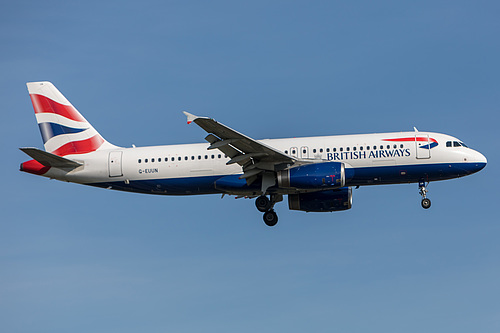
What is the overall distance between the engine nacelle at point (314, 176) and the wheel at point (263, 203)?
338 centimetres

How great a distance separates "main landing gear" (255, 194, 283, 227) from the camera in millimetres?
46469

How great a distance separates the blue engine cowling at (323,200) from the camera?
1836 inches

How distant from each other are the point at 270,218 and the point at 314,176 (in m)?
5.65

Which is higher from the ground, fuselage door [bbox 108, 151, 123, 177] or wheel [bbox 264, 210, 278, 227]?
fuselage door [bbox 108, 151, 123, 177]

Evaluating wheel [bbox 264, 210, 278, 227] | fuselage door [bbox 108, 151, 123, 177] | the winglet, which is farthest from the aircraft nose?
fuselage door [bbox 108, 151, 123, 177]

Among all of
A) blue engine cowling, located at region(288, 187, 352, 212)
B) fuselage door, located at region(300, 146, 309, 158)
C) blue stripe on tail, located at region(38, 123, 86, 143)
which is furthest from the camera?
blue stripe on tail, located at region(38, 123, 86, 143)

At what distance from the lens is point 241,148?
4250cm

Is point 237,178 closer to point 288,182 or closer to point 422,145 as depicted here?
point 288,182

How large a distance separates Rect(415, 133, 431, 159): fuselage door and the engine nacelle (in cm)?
471

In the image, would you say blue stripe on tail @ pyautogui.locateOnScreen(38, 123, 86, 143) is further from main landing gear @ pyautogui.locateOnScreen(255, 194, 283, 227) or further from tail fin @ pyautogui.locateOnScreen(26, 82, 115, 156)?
main landing gear @ pyautogui.locateOnScreen(255, 194, 283, 227)

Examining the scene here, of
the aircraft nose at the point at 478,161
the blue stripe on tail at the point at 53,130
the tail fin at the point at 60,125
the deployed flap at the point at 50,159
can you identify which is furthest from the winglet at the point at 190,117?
the aircraft nose at the point at 478,161

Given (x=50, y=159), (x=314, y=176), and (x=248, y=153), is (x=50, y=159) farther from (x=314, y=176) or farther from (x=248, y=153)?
(x=314, y=176)

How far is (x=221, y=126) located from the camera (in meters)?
39.8

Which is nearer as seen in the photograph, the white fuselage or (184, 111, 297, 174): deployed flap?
(184, 111, 297, 174): deployed flap
